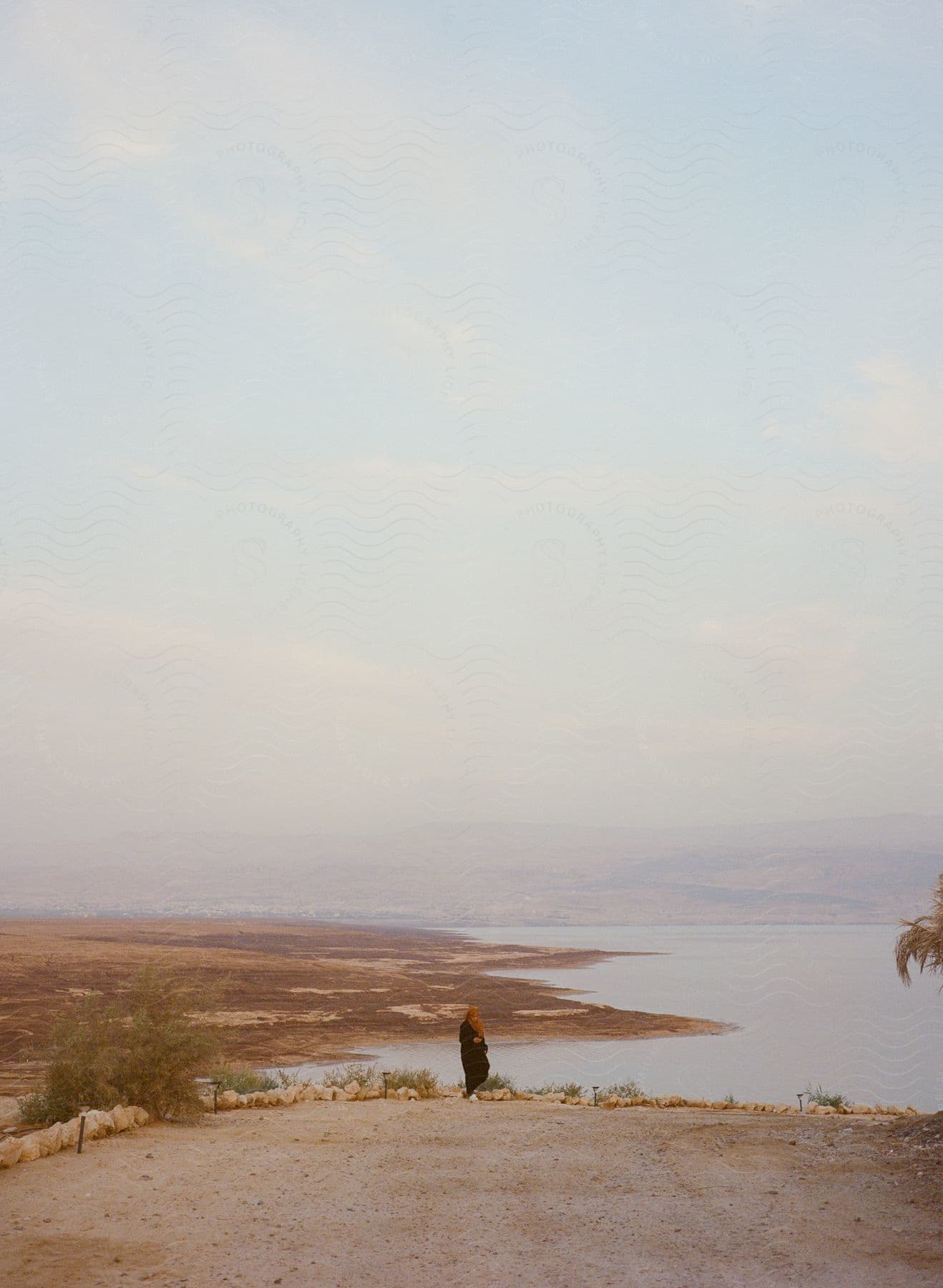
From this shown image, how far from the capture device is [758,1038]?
3856 centimetres

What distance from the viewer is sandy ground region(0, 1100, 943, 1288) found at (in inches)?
301

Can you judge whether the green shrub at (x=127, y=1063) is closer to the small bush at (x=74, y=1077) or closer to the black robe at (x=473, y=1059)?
the small bush at (x=74, y=1077)

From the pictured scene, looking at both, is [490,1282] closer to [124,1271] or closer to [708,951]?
[124,1271]

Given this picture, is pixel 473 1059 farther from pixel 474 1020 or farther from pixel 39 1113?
pixel 39 1113

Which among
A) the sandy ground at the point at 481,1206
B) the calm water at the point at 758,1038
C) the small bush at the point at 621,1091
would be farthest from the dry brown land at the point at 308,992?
the small bush at the point at 621,1091

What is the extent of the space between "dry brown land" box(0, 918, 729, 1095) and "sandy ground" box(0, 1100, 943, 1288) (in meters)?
4.29

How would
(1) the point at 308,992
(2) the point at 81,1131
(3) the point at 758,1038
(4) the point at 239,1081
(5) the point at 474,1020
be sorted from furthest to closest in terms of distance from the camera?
(1) the point at 308,992 → (3) the point at 758,1038 → (4) the point at 239,1081 → (5) the point at 474,1020 → (2) the point at 81,1131

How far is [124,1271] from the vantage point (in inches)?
295

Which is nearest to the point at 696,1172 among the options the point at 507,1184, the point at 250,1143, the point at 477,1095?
the point at 507,1184

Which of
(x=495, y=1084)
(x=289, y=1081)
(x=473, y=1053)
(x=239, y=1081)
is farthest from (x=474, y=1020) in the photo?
(x=289, y=1081)

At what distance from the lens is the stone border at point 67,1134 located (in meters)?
10.4

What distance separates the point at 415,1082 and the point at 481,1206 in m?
7.57

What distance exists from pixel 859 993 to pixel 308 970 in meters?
28.6

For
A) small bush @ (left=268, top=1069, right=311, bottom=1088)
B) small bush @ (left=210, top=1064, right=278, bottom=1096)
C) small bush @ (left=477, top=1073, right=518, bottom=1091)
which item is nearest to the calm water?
small bush @ (left=268, top=1069, right=311, bottom=1088)
